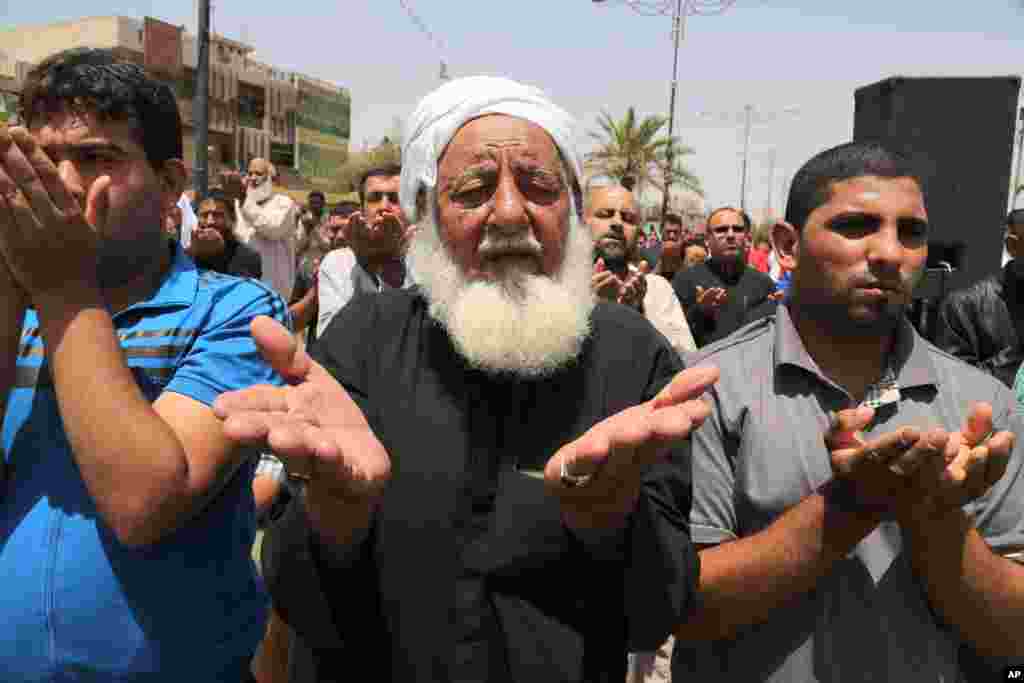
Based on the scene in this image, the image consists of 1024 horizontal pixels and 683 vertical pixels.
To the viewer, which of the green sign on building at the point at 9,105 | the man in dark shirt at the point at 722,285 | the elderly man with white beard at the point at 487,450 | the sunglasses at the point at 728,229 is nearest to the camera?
the elderly man with white beard at the point at 487,450

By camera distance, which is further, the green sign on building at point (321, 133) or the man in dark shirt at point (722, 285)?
the green sign on building at point (321, 133)

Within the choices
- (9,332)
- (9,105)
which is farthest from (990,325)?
(9,105)

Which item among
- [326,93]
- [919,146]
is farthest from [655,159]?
[919,146]

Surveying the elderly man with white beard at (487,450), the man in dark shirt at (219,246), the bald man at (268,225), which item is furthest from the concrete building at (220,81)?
the elderly man with white beard at (487,450)

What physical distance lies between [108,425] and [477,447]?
2.07ft

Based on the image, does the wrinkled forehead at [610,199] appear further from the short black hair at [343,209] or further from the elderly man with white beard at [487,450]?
the elderly man with white beard at [487,450]

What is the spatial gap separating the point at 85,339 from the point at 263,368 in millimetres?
374

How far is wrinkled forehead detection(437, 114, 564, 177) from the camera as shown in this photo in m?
1.73

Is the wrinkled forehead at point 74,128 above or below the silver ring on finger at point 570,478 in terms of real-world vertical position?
above

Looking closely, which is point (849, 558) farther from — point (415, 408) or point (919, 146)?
point (919, 146)

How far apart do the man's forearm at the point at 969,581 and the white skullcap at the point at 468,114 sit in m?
1.03

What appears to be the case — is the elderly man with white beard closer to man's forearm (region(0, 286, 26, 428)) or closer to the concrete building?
man's forearm (region(0, 286, 26, 428))

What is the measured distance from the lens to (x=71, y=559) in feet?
4.86

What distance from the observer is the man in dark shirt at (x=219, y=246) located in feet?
16.4
